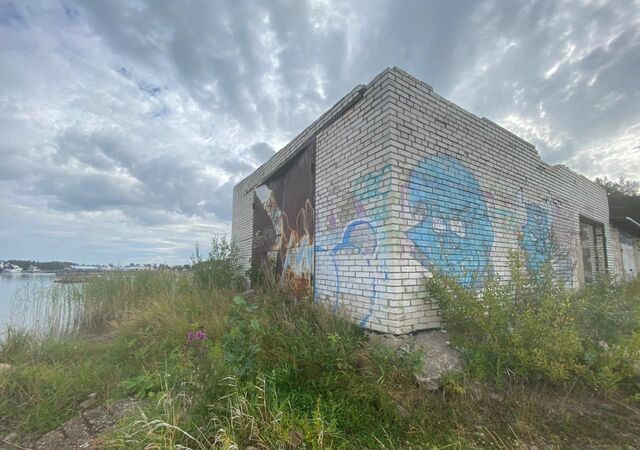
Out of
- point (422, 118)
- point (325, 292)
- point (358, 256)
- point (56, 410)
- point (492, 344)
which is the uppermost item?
point (422, 118)

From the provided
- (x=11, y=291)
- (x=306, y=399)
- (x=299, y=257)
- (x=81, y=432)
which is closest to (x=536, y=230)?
(x=299, y=257)

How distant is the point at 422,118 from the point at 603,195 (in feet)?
28.8

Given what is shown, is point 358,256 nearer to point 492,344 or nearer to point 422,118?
point 492,344

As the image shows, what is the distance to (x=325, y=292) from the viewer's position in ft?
14.3

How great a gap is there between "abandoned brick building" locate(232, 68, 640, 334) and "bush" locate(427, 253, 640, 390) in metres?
0.39

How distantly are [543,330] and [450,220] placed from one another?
1764mm

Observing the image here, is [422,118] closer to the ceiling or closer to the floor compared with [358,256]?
closer to the ceiling

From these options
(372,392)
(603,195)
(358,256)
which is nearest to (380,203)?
(358,256)

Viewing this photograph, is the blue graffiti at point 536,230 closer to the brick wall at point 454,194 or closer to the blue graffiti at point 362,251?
the brick wall at point 454,194

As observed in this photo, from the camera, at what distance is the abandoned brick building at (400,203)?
349cm

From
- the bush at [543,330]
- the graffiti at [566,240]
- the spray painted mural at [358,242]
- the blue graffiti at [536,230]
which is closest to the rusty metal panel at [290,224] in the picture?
the spray painted mural at [358,242]

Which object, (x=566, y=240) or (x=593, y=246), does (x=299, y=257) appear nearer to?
(x=566, y=240)

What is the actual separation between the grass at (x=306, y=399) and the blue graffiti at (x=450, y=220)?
53.5 inches

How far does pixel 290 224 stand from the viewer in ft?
18.6
